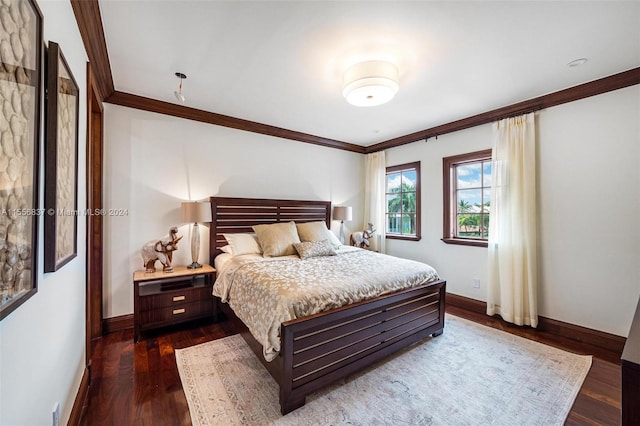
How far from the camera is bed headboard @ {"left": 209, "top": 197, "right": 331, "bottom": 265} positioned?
3.48 m

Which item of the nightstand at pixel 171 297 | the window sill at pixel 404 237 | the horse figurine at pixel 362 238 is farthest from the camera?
the horse figurine at pixel 362 238

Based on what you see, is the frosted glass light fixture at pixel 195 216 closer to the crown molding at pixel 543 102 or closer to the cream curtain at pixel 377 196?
the cream curtain at pixel 377 196

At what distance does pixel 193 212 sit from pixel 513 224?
148 inches

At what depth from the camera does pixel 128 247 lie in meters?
2.98

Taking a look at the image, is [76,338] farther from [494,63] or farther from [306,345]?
[494,63]

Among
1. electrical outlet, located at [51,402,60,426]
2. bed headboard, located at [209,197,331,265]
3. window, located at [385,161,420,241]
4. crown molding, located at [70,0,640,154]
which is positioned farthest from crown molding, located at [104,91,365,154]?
electrical outlet, located at [51,402,60,426]

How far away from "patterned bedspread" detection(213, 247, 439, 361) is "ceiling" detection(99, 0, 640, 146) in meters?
1.86

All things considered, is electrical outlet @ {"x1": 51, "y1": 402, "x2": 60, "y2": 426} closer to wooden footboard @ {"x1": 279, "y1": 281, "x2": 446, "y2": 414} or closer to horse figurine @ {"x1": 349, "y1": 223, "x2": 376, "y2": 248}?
wooden footboard @ {"x1": 279, "y1": 281, "x2": 446, "y2": 414}

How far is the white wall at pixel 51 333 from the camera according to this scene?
2.89 feet

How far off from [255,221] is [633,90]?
14.0 ft

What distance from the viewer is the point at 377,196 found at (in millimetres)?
4871

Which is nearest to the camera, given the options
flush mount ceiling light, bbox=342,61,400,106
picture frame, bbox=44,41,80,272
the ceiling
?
picture frame, bbox=44,41,80,272

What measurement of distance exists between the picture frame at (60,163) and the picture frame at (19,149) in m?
Result: 0.14

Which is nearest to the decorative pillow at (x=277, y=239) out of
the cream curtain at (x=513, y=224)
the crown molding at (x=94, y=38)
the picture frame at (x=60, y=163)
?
the picture frame at (x=60, y=163)
